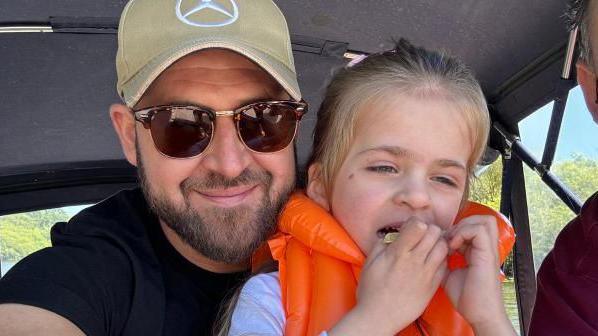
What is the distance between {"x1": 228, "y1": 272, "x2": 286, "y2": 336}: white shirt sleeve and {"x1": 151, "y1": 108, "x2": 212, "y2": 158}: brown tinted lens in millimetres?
426

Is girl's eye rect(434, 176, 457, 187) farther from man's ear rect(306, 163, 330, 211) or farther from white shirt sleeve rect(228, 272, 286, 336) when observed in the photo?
white shirt sleeve rect(228, 272, 286, 336)

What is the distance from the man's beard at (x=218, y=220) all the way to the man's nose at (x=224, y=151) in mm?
30

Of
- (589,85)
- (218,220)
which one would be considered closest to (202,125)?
(218,220)

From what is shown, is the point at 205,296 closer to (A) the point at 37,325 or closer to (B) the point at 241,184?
(B) the point at 241,184

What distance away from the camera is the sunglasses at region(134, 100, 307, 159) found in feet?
6.33

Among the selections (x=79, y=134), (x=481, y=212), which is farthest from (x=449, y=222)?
(x=79, y=134)

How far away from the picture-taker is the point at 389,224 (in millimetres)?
1815

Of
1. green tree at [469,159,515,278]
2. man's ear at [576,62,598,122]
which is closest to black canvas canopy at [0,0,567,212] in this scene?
green tree at [469,159,515,278]

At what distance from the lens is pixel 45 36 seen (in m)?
2.97

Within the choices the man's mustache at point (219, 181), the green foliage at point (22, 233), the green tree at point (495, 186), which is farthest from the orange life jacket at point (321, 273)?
the green foliage at point (22, 233)

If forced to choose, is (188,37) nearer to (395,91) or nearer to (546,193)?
(395,91)

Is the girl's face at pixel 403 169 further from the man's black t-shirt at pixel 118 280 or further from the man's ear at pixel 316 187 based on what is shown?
the man's black t-shirt at pixel 118 280

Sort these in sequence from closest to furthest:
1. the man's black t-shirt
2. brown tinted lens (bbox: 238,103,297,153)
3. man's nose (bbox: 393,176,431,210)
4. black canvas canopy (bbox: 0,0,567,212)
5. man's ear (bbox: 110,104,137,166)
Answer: the man's black t-shirt < man's nose (bbox: 393,176,431,210) < brown tinted lens (bbox: 238,103,297,153) < man's ear (bbox: 110,104,137,166) < black canvas canopy (bbox: 0,0,567,212)

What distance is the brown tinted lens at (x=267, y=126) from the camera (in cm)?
198
